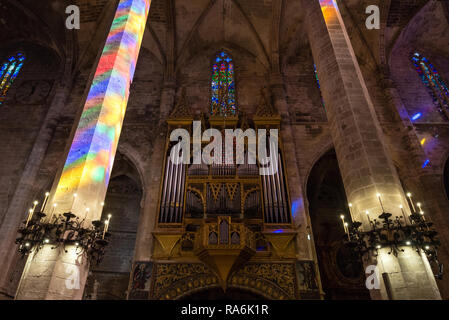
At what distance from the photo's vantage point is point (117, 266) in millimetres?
12844

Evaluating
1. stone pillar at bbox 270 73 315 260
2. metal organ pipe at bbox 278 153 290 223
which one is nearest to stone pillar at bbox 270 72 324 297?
stone pillar at bbox 270 73 315 260

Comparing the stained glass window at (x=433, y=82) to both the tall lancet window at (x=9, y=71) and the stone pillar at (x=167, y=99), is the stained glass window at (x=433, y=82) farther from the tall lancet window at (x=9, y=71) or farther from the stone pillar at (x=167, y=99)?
the tall lancet window at (x=9, y=71)

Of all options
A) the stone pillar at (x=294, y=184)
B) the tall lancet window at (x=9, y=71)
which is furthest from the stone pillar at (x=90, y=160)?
the tall lancet window at (x=9, y=71)

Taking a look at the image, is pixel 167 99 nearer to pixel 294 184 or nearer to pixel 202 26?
pixel 202 26

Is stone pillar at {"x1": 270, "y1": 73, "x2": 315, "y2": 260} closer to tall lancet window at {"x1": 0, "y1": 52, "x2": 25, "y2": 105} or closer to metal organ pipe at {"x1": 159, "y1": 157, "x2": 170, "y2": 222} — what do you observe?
metal organ pipe at {"x1": 159, "y1": 157, "x2": 170, "y2": 222}

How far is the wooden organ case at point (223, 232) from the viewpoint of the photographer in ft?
28.1

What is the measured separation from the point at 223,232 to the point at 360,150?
456 cm

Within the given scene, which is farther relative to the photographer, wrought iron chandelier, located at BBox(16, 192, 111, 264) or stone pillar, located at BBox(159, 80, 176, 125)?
stone pillar, located at BBox(159, 80, 176, 125)

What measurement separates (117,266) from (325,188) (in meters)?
10.7

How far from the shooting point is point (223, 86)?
44.5 feet

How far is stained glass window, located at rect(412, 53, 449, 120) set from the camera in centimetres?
1301

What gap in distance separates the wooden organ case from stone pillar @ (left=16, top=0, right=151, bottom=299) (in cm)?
383

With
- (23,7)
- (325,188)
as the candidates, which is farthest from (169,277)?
(23,7)

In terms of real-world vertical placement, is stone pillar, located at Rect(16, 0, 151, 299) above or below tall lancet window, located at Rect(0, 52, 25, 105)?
below
